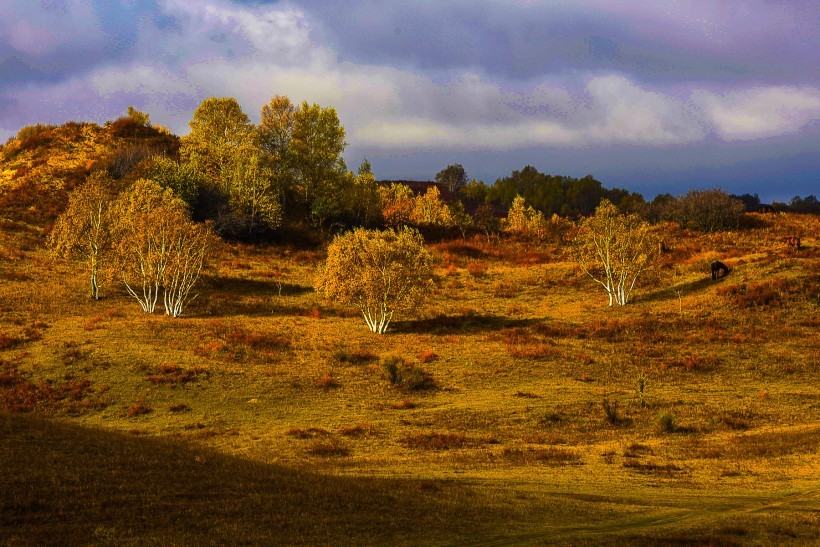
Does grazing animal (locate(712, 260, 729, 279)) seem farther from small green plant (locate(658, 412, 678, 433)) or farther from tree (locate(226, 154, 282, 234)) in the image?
tree (locate(226, 154, 282, 234))

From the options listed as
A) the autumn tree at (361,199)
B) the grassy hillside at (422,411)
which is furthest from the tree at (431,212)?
the grassy hillside at (422,411)

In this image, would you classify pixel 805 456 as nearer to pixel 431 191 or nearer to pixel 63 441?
pixel 63 441

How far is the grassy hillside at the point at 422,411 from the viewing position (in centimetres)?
1722

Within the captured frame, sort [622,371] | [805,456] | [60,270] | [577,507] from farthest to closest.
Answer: [60,270] → [622,371] → [805,456] → [577,507]

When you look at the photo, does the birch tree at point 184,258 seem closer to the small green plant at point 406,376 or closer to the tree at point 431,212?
the small green plant at point 406,376

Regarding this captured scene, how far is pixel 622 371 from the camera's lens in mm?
46094

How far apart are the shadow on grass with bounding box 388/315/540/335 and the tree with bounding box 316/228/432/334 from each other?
1802mm

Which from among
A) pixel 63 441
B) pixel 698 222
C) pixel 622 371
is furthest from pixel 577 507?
pixel 698 222

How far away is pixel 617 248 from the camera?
70.8 metres

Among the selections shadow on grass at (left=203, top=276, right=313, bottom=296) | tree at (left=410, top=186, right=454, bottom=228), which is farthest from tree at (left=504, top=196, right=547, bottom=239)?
shadow on grass at (left=203, top=276, right=313, bottom=296)

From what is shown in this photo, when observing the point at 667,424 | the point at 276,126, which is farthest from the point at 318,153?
the point at 667,424

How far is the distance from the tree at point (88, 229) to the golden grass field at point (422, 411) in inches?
135

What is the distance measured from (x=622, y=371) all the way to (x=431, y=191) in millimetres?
112168

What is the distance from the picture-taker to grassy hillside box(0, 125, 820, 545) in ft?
56.5
